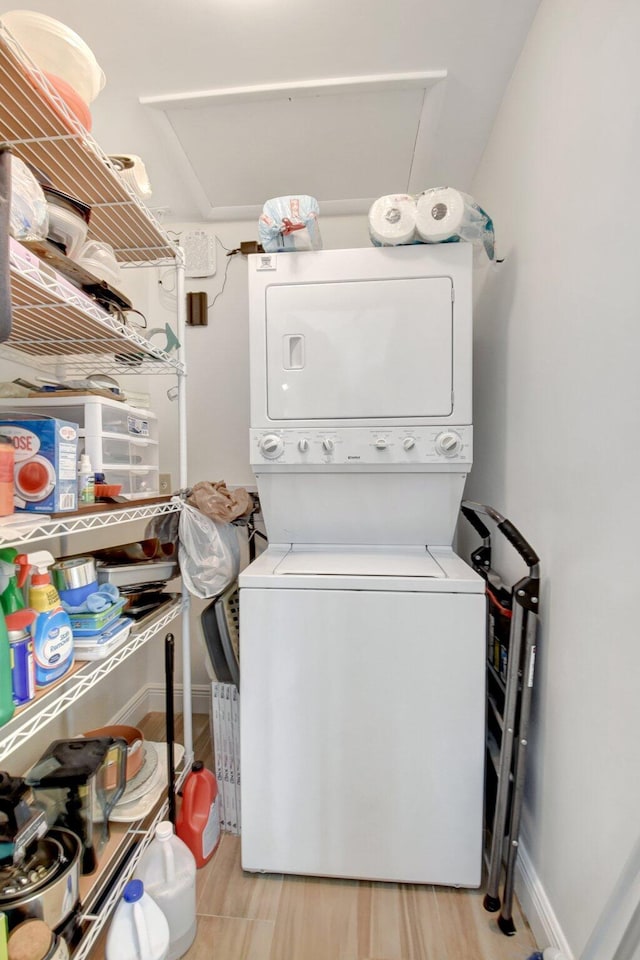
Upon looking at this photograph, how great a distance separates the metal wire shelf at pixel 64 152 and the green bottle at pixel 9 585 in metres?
0.91

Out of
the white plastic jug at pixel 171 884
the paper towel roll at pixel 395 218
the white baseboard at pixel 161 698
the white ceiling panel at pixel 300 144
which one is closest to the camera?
the white plastic jug at pixel 171 884

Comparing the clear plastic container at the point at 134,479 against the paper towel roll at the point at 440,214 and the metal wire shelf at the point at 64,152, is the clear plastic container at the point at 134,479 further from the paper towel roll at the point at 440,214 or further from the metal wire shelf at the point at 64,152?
the paper towel roll at the point at 440,214

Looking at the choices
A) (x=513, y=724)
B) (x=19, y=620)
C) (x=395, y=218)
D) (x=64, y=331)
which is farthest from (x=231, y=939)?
(x=395, y=218)

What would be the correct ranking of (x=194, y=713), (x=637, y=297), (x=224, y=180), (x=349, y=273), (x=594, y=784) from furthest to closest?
1. (x=194, y=713)
2. (x=224, y=180)
3. (x=349, y=273)
4. (x=594, y=784)
5. (x=637, y=297)

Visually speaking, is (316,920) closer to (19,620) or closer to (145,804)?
(145,804)

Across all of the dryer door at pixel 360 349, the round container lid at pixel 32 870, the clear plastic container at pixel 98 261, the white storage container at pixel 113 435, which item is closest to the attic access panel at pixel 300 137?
the dryer door at pixel 360 349

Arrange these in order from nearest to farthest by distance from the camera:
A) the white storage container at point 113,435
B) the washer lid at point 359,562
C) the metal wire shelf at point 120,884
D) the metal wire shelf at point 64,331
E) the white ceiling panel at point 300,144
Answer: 1. the metal wire shelf at point 64,331
2. the metal wire shelf at point 120,884
3. the white storage container at point 113,435
4. the washer lid at point 359,562
5. the white ceiling panel at point 300,144

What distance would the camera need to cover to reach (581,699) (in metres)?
0.93

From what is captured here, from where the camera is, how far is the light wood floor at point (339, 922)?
41.4 inches

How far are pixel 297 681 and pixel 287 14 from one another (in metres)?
1.97

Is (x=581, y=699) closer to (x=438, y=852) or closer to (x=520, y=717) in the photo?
(x=520, y=717)

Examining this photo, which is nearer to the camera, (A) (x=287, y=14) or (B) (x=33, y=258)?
(B) (x=33, y=258)

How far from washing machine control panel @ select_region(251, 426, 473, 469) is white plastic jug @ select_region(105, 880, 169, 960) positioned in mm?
1182

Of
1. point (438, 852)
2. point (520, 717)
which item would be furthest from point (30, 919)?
point (520, 717)
